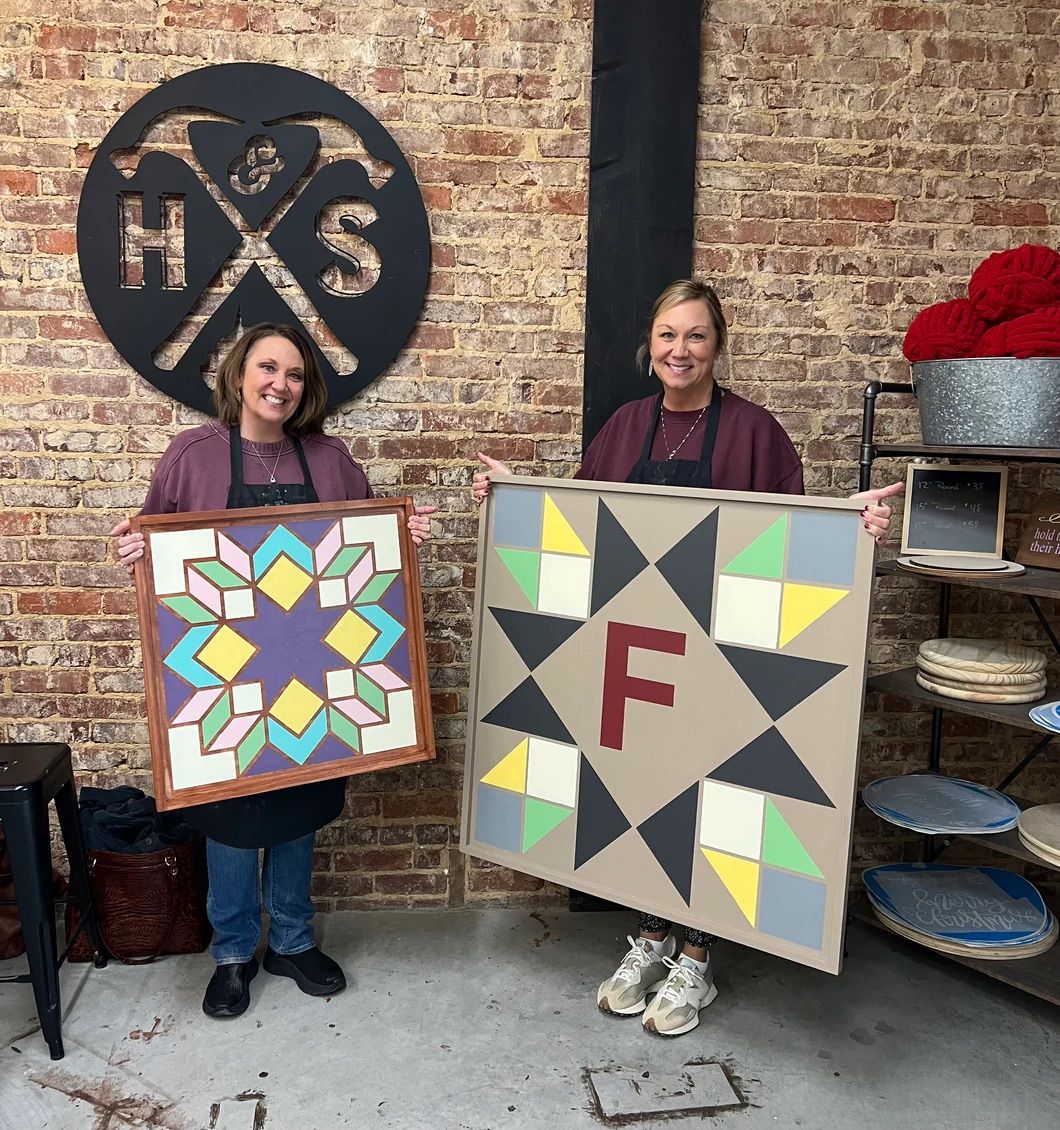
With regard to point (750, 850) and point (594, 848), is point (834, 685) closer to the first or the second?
point (750, 850)

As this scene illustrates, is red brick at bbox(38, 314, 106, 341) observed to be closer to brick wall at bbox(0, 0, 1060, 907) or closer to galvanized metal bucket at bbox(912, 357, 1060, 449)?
brick wall at bbox(0, 0, 1060, 907)

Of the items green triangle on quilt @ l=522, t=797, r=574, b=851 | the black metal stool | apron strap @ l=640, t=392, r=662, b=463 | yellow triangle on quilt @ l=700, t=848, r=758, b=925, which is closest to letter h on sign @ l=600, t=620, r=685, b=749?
green triangle on quilt @ l=522, t=797, r=574, b=851

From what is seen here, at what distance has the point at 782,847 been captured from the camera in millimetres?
1858

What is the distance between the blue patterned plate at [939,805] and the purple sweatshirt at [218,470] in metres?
1.52

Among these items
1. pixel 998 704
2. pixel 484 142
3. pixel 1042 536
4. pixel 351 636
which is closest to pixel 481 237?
pixel 484 142

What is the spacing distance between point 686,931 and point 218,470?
61.4 inches

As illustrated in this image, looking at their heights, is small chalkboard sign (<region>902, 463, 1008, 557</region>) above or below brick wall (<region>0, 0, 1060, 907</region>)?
Result: below

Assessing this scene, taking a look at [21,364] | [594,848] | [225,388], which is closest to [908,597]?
[594,848]

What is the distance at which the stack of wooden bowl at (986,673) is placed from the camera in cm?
215

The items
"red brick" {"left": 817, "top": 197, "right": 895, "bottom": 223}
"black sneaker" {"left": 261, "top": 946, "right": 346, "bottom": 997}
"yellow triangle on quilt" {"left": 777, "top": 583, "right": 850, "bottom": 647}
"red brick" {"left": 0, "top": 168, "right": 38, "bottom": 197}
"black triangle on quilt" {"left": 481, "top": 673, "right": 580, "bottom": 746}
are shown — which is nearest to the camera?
"yellow triangle on quilt" {"left": 777, "top": 583, "right": 850, "bottom": 647}

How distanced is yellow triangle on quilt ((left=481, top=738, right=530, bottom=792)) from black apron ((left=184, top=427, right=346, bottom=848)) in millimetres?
400

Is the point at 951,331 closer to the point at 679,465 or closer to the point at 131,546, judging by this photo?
the point at 679,465

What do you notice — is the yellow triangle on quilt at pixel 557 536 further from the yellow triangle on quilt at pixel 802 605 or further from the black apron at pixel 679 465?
the yellow triangle on quilt at pixel 802 605

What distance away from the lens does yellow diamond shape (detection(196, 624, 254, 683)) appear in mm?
1967
